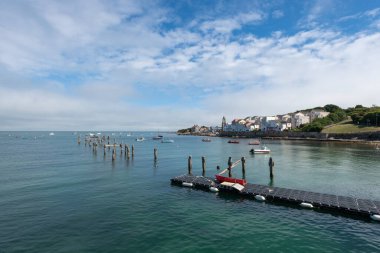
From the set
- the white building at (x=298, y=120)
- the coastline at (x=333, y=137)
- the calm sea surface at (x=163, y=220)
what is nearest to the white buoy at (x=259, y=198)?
the calm sea surface at (x=163, y=220)

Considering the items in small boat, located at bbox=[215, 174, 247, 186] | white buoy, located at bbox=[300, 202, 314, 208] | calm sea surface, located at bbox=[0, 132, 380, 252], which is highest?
small boat, located at bbox=[215, 174, 247, 186]

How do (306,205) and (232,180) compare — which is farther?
(232,180)

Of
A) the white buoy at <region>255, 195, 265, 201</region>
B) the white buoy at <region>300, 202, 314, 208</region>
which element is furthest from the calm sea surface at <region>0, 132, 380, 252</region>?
the white buoy at <region>300, 202, 314, 208</region>

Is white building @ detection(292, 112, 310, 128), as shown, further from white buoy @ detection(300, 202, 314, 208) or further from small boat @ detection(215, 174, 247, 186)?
white buoy @ detection(300, 202, 314, 208)

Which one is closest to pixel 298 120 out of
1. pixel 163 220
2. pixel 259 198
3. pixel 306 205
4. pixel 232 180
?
pixel 232 180

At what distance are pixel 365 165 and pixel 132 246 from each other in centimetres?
5187

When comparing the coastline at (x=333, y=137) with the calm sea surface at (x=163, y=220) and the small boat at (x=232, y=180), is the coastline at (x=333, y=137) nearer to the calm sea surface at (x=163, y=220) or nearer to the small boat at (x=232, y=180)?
the calm sea surface at (x=163, y=220)

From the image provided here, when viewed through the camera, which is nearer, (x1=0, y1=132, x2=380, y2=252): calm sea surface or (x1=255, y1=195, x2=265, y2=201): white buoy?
(x1=0, y1=132, x2=380, y2=252): calm sea surface

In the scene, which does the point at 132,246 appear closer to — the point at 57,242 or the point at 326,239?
the point at 57,242

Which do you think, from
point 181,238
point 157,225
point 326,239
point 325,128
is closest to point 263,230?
point 326,239

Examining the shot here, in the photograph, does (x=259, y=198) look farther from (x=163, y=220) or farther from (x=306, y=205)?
(x=163, y=220)

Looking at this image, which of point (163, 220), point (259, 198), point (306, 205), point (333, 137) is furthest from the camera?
point (333, 137)

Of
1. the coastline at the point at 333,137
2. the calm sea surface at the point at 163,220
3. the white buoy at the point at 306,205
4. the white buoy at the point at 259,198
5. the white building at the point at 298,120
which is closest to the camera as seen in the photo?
the calm sea surface at the point at 163,220

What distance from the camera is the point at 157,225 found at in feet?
72.6
